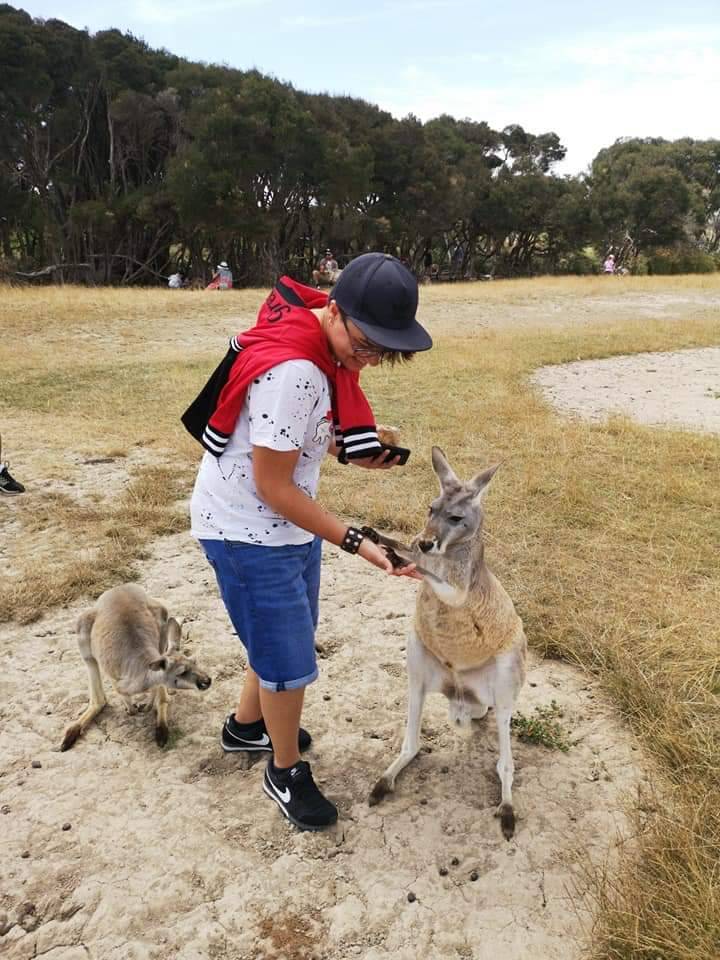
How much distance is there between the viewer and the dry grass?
7.44 ft

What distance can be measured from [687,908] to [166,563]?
313 cm

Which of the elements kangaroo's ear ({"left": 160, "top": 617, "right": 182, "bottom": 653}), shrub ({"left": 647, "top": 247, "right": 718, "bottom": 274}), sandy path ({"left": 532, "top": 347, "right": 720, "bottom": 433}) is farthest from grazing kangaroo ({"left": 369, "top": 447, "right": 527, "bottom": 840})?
shrub ({"left": 647, "top": 247, "right": 718, "bottom": 274})

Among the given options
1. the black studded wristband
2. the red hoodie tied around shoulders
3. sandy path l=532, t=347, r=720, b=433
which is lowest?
sandy path l=532, t=347, r=720, b=433

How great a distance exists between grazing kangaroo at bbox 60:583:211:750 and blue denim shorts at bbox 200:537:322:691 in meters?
0.72

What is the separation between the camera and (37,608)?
12.2 feet

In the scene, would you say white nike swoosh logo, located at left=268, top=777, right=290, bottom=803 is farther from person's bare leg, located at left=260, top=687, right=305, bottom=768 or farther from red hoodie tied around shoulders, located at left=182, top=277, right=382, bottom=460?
red hoodie tied around shoulders, located at left=182, top=277, right=382, bottom=460

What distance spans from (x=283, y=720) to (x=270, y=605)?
0.44 metres

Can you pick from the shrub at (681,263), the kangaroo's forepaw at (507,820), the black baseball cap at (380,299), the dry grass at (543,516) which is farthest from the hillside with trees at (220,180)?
the kangaroo's forepaw at (507,820)

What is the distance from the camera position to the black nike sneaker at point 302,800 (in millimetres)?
2412

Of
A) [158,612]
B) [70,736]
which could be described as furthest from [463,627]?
[70,736]

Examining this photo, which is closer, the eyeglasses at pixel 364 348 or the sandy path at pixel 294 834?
the eyeglasses at pixel 364 348

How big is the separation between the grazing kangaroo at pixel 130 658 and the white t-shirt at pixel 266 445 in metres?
0.89

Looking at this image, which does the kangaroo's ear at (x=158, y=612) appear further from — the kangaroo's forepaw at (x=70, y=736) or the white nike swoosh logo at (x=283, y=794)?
the white nike swoosh logo at (x=283, y=794)

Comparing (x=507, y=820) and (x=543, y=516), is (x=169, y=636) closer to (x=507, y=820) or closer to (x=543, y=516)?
(x=507, y=820)
